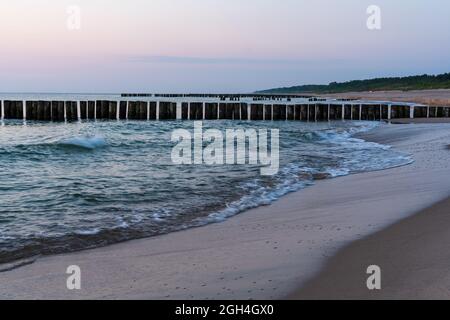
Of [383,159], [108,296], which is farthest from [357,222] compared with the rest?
[383,159]

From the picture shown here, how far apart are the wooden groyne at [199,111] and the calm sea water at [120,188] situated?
17219 mm

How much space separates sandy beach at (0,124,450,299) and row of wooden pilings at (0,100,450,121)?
2722 cm

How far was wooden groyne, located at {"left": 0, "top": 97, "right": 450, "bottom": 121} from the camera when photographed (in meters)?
31.9

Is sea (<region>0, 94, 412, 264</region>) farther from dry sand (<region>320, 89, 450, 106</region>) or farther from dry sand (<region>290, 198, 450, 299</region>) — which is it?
dry sand (<region>320, 89, 450, 106</region>)

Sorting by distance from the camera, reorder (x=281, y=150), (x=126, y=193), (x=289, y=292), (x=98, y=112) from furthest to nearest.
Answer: (x=98, y=112)
(x=281, y=150)
(x=126, y=193)
(x=289, y=292)

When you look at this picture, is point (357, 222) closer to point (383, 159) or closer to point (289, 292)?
point (289, 292)

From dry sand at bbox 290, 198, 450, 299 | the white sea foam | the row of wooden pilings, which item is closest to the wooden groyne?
the row of wooden pilings

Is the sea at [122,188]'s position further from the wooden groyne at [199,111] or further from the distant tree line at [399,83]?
the distant tree line at [399,83]

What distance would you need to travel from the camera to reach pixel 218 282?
393cm

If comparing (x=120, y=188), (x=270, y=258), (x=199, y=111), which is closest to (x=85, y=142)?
(x=120, y=188)

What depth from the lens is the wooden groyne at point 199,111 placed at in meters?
31.9

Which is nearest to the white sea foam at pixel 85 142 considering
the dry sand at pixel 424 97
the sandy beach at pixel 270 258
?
the sandy beach at pixel 270 258

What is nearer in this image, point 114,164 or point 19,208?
point 19,208

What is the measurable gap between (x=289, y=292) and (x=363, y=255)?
1.18 m
